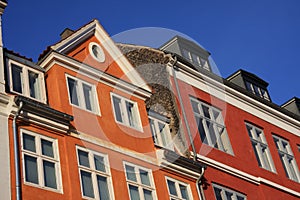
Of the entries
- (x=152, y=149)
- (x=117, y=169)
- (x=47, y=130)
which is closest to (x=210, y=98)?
(x=152, y=149)

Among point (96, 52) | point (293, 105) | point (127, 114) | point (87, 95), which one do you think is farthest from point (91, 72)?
point (293, 105)

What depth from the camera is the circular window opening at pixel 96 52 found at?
26081 millimetres

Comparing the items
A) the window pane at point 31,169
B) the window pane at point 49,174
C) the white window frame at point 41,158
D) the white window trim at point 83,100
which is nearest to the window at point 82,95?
the white window trim at point 83,100

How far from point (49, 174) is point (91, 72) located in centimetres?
591

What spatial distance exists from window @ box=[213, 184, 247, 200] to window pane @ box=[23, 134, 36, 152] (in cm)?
1027

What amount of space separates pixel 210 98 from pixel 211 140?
2808mm

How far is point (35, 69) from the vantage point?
2341 cm

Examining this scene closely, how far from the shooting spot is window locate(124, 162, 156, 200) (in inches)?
902

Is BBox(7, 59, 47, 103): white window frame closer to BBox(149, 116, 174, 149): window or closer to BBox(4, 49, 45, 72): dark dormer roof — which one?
BBox(4, 49, 45, 72): dark dormer roof

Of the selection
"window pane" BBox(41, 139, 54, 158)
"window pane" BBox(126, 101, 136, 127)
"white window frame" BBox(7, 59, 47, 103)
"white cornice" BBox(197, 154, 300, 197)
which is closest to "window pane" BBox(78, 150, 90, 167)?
"window pane" BBox(41, 139, 54, 158)

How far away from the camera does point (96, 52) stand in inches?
1040

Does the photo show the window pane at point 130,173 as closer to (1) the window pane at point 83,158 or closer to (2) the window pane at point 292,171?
(1) the window pane at point 83,158

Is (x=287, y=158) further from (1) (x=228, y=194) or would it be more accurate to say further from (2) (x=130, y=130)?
(2) (x=130, y=130)

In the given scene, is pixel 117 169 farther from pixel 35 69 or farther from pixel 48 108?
pixel 35 69
